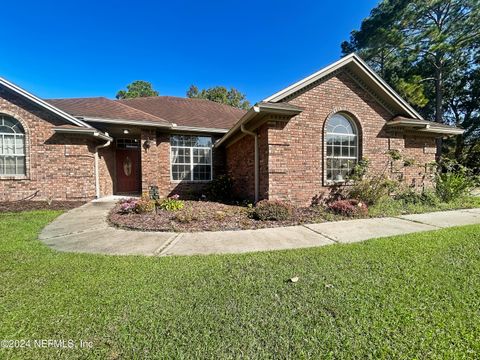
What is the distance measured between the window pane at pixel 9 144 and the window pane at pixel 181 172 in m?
5.77

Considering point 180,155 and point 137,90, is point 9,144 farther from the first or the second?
point 137,90

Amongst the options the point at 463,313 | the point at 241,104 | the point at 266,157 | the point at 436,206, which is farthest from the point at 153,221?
the point at 241,104

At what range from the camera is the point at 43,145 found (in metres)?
8.58

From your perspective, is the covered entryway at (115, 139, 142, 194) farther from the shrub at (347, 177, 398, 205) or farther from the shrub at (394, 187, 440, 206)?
the shrub at (394, 187, 440, 206)

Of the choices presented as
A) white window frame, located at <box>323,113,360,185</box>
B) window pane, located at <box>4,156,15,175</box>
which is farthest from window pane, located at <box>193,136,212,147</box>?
window pane, located at <box>4,156,15,175</box>

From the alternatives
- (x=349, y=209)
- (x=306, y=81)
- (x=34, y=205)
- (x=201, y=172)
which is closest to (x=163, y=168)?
(x=201, y=172)

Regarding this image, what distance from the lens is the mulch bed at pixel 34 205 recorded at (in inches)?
308

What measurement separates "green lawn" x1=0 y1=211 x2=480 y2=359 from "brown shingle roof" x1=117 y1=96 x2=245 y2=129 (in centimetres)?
864

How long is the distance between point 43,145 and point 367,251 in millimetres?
10918

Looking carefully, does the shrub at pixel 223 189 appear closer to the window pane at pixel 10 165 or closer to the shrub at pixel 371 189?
the shrub at pixel 371 189

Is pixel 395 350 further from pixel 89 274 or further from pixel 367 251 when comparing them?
pixel 89 274

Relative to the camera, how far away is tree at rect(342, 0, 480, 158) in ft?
55.5

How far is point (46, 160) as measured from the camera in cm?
863

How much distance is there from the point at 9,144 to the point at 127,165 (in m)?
4.39
